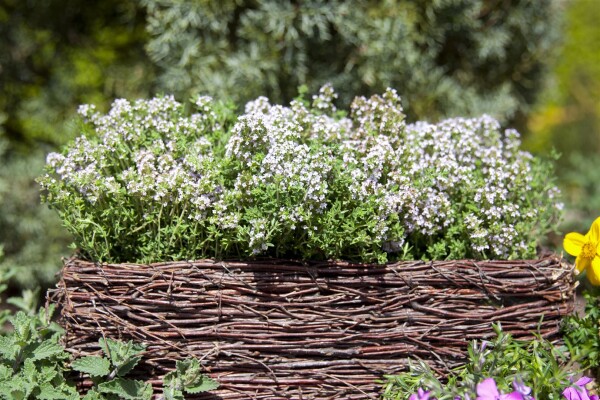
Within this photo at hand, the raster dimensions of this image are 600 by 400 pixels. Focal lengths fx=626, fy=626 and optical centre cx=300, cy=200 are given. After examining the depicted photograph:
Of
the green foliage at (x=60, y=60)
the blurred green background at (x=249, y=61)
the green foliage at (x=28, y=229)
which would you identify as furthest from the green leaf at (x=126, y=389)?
the green foliage at (x=60, y=60)

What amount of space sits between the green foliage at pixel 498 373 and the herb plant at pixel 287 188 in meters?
0.30

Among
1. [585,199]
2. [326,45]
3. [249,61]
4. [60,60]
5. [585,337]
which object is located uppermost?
[60,60]

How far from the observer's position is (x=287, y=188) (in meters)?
1.65

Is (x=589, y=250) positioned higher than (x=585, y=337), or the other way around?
(x=589, y=250)

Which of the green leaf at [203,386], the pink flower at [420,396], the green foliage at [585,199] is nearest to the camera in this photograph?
the pink flower at [420,396]

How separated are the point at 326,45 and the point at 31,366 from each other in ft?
9.05

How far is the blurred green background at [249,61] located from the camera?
12.2 feet

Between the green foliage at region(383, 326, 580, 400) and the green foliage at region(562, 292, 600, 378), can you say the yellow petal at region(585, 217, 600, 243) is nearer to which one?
the green foliage at region(562, 292, 600, 378)

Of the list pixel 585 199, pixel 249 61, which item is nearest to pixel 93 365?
pixel 249 61

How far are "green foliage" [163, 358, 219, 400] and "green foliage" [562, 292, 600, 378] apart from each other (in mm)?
1045

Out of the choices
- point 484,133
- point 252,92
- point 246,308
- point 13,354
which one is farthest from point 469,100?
point 13,354

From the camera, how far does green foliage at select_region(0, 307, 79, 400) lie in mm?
1653

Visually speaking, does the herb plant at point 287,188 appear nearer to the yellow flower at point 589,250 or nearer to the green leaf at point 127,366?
the yellow flower at point 589,250

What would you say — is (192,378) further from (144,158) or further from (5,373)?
(144,158)
